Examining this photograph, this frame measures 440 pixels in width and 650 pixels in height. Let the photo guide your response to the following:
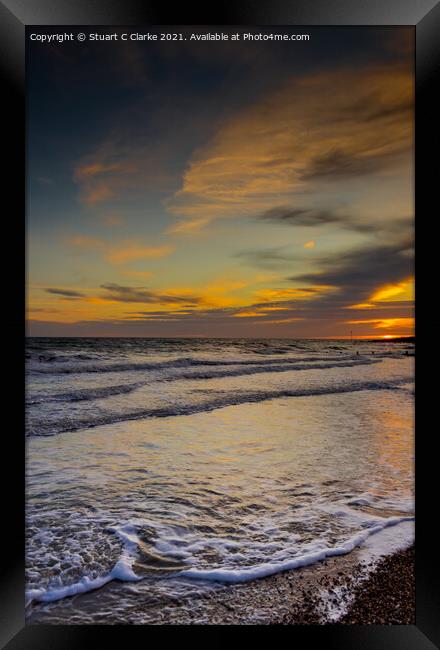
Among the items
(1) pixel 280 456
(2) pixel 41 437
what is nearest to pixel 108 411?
(2) pixel 41 437

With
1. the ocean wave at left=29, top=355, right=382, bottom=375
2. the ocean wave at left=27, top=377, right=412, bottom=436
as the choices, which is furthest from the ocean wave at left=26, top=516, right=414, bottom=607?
the ocean wave at left=29, top=355, right=382, bottom=375

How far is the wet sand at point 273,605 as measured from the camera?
52.3 inches

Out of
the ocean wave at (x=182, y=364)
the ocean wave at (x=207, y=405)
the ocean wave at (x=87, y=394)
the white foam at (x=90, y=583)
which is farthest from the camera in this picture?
the ocean wave at (x=182, y=364)

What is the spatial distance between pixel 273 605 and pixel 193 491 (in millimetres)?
1022

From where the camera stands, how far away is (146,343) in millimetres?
12805

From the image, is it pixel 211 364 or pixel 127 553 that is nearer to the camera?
pixel 127 553

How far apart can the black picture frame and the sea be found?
93mm

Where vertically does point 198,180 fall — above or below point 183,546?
above

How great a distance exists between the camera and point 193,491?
2.30 m

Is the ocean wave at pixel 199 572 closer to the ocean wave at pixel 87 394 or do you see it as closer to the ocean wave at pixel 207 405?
the ocean wave at pixel 207 405
